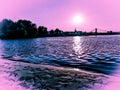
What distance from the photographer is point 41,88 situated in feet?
50.7

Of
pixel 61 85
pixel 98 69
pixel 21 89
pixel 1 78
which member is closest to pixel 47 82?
pixel 61 85

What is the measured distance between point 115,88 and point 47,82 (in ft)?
17.0

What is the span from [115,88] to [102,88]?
0.97 m

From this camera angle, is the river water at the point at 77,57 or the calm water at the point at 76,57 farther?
the calm water at the point at 76,57

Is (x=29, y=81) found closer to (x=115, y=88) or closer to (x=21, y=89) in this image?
(x=21, y=89)

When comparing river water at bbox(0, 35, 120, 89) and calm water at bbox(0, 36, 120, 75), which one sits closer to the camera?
river water at bbox(0, 35, 120, 89)

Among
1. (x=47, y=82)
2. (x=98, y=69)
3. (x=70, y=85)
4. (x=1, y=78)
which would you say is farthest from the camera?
(x=98, y=69)

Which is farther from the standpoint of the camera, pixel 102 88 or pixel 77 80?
pixel 77 80

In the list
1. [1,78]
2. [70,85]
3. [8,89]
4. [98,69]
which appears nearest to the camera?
[8,89]

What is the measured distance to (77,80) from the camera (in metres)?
18.0

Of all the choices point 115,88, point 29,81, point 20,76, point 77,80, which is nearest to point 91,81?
point 77,80

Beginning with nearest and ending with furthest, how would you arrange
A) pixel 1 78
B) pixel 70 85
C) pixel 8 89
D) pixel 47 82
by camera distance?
pixel 8 89, pixel 70 85, pixel 47 82, pixel 1 78

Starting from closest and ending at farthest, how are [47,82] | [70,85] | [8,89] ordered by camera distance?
1. [8,89]
2. [70,85]
3. [47,82]

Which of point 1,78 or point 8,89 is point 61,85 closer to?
point 8,89
